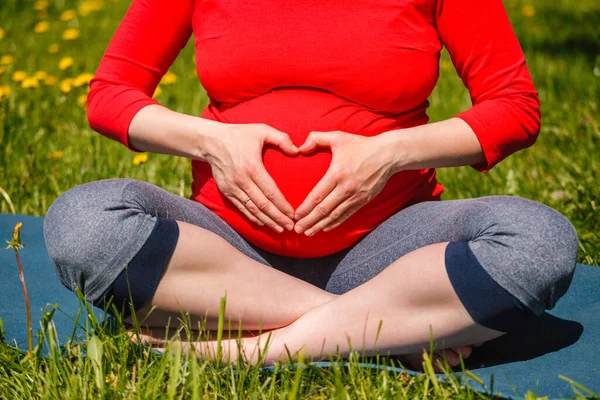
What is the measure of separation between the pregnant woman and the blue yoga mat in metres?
0.10

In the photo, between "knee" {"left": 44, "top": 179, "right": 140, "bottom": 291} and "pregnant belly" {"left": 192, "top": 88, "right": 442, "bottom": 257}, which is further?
"pregnant belly" {"left": 192, "top": 88, "right": 442, "bottom": 257}

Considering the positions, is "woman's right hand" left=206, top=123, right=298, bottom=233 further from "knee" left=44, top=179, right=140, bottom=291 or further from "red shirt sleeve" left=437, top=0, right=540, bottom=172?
"red shirt sleeve" left=437, top=0, right=540, bottom=172

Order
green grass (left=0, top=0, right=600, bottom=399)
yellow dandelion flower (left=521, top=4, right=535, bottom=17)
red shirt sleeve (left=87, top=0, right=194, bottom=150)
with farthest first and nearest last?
yellow dandelion flower (left=521, top=4, right=535, bottom=17)
red shirt sleeve (left=87, top=0, right=194, bottom=150)
green grass (left=0, top=0, right=600, bottom=399)

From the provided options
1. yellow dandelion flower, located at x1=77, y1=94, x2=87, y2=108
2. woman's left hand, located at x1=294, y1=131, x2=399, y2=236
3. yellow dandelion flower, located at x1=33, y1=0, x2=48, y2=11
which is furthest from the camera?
yellow dandelion flower, located at x1=33, y1=0, x2=48, y2=11

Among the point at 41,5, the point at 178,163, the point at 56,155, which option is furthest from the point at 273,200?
the point at 41,5

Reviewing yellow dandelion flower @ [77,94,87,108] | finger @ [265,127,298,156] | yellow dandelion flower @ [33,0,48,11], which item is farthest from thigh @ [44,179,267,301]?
yellow dandelion flower @ [33,0,48,11]

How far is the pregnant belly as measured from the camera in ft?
5.36

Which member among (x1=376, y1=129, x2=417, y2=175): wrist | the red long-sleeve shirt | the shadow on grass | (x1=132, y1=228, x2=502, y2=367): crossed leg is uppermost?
the red long-sleeve shirt

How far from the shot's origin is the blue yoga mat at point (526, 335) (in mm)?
1501

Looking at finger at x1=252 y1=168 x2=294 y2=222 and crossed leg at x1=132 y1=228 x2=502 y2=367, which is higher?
finger at x1=252 y1=168 x2=294 y2=222

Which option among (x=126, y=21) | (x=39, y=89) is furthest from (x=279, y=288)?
(x=39, y=89)

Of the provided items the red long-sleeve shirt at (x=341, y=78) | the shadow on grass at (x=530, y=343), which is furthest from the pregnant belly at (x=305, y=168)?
the shadow on grass at (x=530, y=343)

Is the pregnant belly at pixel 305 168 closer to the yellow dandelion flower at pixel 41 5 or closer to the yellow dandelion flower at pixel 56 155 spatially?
the yellow dandelion flower at pixel 56 155

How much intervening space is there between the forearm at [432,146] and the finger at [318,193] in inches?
5.0
